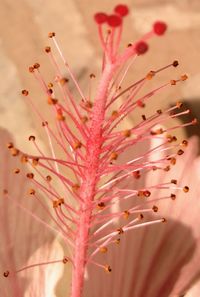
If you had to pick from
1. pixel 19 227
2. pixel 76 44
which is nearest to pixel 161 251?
pixel 19 227

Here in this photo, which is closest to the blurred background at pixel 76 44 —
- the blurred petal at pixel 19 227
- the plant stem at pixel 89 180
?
the blurred petal at pixel 19 227

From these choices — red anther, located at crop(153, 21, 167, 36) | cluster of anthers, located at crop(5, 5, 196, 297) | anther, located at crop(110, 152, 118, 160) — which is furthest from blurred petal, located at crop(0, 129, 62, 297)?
red anther, located at crop(153, 21, 167, 36)

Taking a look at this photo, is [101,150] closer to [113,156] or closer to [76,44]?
[113,156]

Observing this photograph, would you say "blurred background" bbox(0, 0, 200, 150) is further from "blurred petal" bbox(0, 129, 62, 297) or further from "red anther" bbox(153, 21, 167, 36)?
"red anther" bbox(153, 21, 167, 36)

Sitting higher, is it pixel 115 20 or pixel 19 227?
pixel 115 20

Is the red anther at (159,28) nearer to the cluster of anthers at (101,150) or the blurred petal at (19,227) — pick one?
the cluster of anthers at (101,150)

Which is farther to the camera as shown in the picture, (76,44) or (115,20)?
(76,44)
